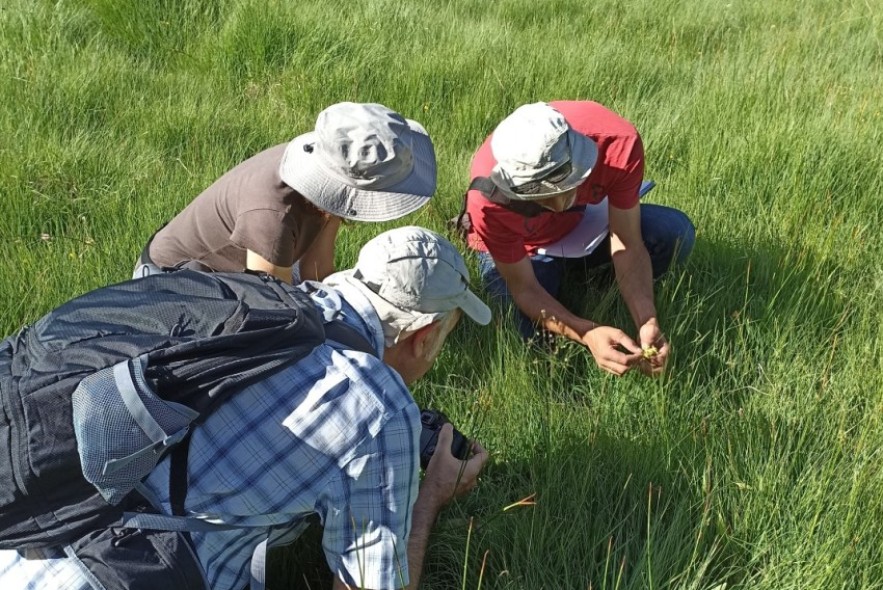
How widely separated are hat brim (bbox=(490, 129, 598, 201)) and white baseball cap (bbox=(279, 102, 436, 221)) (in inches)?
15.4

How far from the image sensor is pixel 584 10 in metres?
5.55

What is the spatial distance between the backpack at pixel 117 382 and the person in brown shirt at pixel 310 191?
27.2 inches

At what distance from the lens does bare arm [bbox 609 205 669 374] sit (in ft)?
8.71

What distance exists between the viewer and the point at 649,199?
11.8 feet

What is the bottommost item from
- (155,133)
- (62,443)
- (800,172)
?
(155,133)

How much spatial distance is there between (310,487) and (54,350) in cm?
49

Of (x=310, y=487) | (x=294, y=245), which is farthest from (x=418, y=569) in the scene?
(x=294, y=245)

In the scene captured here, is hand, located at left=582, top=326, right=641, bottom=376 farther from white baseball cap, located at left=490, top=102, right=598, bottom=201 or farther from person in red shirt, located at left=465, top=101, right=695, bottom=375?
white baseball cap, located at left=490, top=102, right=598, bottom=201

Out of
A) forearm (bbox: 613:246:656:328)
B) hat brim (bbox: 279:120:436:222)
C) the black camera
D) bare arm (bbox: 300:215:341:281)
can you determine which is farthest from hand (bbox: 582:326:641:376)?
bare arm (bbox: 300:215:341:281)

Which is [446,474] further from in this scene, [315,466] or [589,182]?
[589,182]

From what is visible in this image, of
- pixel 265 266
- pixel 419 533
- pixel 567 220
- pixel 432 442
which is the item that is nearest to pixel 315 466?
pixel 419 533

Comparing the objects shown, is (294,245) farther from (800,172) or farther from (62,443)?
(800,172)

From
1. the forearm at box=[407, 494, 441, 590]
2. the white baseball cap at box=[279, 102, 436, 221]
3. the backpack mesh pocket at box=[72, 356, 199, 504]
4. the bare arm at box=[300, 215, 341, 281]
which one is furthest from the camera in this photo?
the bare arm at box=[300, 215, 341, 281]

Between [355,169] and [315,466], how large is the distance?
1001mm
